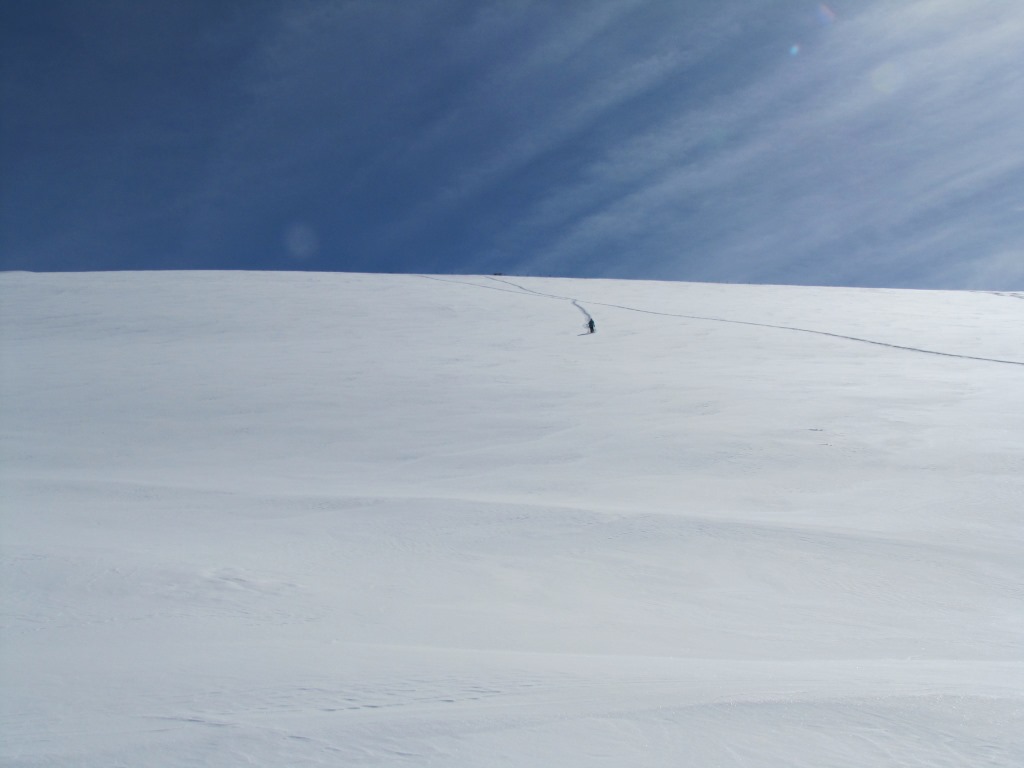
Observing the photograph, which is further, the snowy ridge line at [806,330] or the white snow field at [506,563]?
the snowy ridge line at [806,330]

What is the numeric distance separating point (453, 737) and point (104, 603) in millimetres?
1353

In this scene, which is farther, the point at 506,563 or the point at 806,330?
the point at 806,330

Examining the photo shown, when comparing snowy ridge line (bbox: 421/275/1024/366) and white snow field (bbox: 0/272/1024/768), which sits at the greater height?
snowy ridge line (bbox: 421/275/1024/366)

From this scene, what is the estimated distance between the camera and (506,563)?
3170 millimetres

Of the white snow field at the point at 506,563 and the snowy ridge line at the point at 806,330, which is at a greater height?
the snowy ridge line at the point at 806,330

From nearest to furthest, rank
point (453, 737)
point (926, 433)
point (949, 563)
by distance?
1. point (453, 737)
2. point (949, 563)
3. point (926, 433)

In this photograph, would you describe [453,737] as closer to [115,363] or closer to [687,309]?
[115,363]

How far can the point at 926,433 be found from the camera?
5656 mm

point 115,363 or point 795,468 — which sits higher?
point 115,363

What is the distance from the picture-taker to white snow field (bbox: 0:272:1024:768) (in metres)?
1.70

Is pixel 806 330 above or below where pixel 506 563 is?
above

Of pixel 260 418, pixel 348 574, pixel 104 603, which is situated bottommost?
pixel 104 603

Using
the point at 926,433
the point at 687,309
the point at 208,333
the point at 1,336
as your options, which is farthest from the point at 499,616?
the point at 687,309

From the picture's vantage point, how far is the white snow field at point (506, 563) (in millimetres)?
1704
